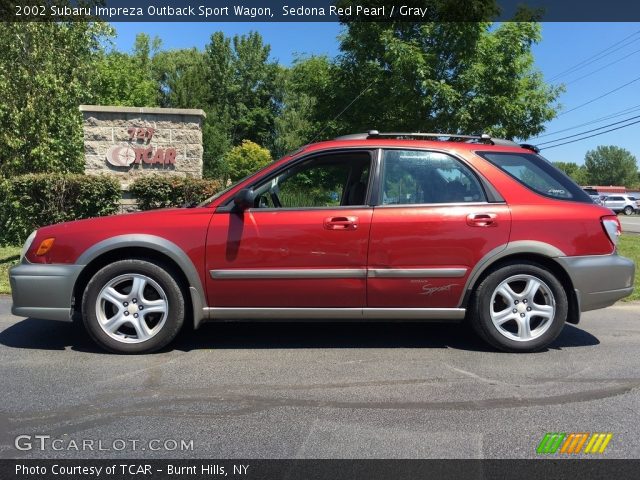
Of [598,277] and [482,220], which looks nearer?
[482,220]

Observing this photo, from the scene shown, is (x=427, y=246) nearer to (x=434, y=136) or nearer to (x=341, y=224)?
(x=341, y=224)

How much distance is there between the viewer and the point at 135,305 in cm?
430

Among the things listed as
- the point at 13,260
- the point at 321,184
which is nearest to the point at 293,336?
the point at 321,184

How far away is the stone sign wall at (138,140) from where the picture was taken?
9.88m

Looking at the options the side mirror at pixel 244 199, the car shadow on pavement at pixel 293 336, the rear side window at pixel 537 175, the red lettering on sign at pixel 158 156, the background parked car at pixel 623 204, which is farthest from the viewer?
the background parked car at pixel 623 204

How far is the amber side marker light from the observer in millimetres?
4336

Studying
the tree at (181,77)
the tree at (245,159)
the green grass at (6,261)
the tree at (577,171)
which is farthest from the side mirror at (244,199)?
the tree at (577,171)

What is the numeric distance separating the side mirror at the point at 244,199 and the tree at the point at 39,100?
10.6m

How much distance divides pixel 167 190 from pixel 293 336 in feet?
16.0

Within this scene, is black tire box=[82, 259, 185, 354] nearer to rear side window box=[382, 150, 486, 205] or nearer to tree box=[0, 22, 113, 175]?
rear side window box=[382, 150, 486, 205]

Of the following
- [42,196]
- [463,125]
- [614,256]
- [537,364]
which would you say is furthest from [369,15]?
[537,364]

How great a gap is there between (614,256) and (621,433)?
1.94 meters

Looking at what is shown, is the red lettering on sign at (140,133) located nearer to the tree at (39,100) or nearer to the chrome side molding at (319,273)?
the tree at (39,100)

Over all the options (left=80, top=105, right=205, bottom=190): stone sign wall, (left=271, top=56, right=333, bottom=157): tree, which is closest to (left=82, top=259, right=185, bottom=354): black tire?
(left=80, top=105, right=205, bottom=190): stone sign wall
